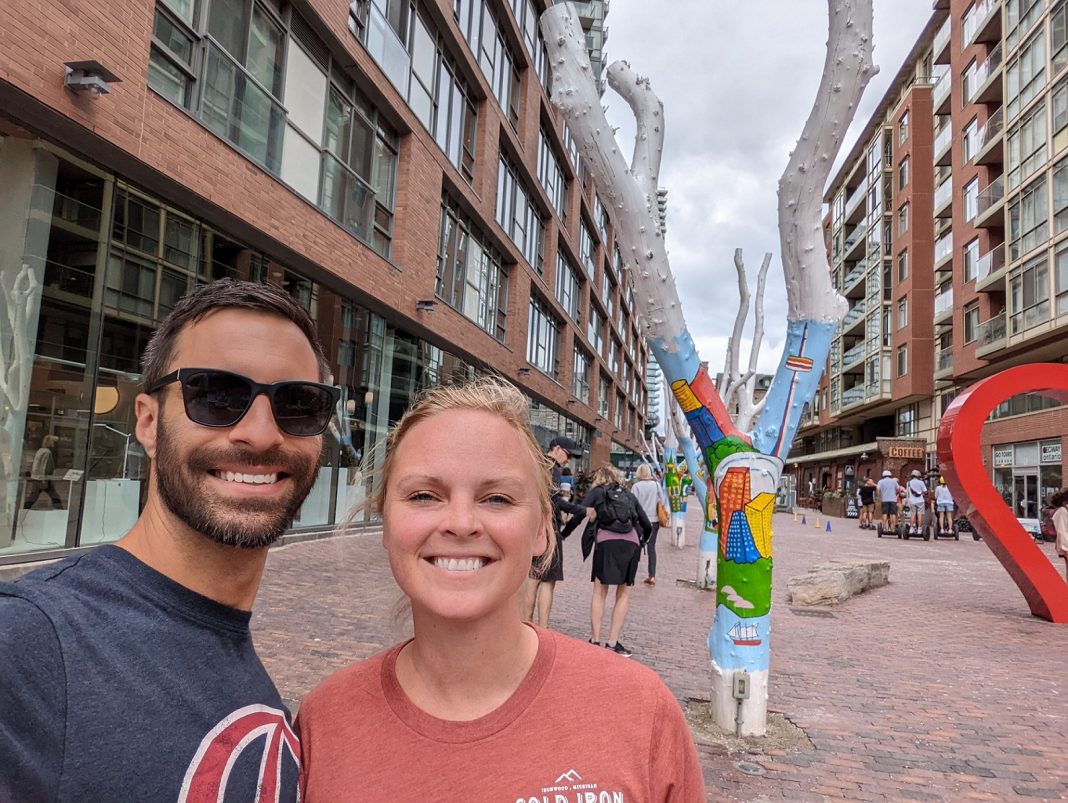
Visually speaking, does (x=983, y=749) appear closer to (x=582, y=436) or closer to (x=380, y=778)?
(x=380, y=778)

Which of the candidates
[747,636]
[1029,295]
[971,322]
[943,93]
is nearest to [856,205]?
[943,93]

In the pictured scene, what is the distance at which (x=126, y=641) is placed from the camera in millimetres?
1170

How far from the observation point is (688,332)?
5438mm

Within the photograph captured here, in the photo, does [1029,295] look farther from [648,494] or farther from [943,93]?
[648,494]

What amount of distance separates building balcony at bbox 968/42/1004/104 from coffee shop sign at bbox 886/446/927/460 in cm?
1778

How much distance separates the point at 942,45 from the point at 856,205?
45.4ft

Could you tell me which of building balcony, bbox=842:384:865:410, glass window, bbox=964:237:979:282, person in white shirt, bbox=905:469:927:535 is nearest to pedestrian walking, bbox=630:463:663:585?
person in white shirt, bbox=905:469:927:535

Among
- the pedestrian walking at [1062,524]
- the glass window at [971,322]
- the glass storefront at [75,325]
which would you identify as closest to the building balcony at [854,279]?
the glass window at [971,322]

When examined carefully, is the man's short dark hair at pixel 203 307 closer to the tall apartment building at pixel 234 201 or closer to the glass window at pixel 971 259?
the tall apartment building at pixel 234 201

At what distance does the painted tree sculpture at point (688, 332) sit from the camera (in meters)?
4.88

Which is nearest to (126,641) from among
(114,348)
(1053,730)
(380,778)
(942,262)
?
(380,778)

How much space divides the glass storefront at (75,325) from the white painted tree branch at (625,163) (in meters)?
2.90

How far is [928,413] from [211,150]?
141ft

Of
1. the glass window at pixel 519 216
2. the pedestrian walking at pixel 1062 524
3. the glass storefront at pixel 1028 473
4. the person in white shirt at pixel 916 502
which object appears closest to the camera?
the pedestrian walking at pixel 1062 524
